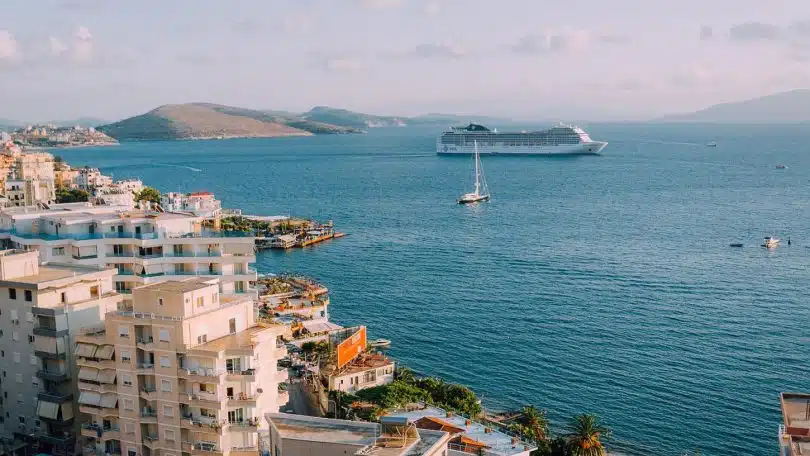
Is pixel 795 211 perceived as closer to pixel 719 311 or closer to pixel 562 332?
pixel 719 311

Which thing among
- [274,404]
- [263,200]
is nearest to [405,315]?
[274,404]

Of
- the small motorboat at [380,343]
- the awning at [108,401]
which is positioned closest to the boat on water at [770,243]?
the small motorboat at [380,343]

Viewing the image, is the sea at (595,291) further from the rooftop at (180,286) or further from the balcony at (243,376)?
the rooftop at (180,286)

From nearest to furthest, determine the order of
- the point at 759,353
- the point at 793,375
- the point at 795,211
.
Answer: the point at 793,375 < the point at 759,353 < the point at 795,211

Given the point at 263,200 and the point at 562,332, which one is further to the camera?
the point at 263,200

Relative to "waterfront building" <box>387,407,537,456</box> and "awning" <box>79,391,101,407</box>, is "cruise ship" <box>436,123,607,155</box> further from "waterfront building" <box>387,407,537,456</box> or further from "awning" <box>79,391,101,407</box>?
"awning" <box>79,391,101,407</box>

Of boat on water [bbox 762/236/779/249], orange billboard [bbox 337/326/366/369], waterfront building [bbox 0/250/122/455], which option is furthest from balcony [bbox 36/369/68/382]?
boat on water [bbox 762/236/779/249]

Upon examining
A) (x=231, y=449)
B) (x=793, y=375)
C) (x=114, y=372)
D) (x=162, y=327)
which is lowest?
(x=793, y=375)
